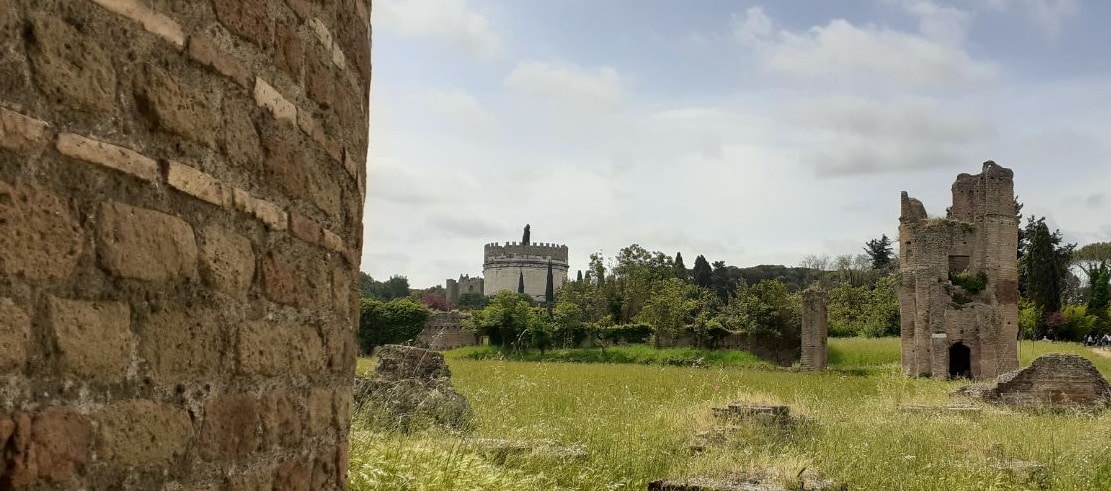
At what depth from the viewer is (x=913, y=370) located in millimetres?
27688

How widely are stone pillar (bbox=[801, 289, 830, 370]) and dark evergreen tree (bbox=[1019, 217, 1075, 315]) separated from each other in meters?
22.7

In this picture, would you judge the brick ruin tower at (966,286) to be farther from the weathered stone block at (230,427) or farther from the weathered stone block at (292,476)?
the weathered stone block at (230,427)

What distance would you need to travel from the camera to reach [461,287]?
105 meters

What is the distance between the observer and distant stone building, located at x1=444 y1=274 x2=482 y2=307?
3792 inches

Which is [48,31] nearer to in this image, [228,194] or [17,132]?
[17,132]

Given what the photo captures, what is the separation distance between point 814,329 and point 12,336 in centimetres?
3097

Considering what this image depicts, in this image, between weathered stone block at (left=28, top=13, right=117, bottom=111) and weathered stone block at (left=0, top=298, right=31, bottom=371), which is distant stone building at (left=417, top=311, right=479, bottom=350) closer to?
weathered stone block at (left=28, top=13, right=117, bottom=111)

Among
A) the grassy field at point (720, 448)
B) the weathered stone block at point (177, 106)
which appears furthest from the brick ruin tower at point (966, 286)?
the weathered stone block at point (177, 106)

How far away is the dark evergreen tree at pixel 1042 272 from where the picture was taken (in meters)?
48.6

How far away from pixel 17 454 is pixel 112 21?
2.94 feet

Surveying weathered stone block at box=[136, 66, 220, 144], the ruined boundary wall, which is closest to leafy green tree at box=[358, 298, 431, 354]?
the ruined boundary wall

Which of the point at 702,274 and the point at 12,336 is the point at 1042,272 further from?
the point at 12,336

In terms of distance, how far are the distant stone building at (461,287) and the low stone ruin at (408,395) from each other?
3194 inches

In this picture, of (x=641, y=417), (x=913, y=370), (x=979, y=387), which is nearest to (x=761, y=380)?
(x=979, y=387)
